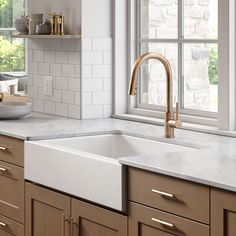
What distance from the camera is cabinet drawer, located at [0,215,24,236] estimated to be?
154 inches

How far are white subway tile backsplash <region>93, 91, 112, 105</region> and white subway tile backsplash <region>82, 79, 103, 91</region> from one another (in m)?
0.03

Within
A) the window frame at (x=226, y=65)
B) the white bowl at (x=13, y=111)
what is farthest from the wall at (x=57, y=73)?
the window frame at (x=226, y=65)

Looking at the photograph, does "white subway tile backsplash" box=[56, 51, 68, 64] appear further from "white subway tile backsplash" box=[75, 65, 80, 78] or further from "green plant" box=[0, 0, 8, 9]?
"green plant" box=[0, 0, 8, 9]

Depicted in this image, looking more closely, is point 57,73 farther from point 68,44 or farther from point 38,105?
point 38,105

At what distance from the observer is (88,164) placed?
3270 mm

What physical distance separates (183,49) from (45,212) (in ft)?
4.31

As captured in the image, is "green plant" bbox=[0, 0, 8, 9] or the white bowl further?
"green plant" bbox=[0, 0, 8, 9]

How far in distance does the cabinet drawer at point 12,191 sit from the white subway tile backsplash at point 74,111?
685 millimetres

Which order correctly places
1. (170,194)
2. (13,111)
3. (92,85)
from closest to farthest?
(170,194) → (13,111) → (92,85)

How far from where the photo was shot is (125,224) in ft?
10.1

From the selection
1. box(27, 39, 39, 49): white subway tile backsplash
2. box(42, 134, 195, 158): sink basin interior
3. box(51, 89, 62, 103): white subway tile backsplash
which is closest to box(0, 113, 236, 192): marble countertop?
box(42, 134, 195, 158): sink basin interior

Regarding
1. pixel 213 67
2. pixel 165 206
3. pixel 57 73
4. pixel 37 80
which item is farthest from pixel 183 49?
pixel 165 206

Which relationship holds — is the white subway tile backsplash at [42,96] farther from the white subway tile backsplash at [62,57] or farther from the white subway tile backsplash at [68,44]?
the white subway tile backsplash at [68,44]

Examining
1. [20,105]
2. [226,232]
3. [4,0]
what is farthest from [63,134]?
[4,0]
